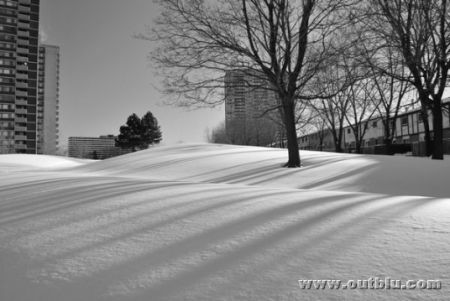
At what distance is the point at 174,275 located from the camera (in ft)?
5.58

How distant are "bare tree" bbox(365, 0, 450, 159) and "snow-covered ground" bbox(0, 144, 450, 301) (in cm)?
881

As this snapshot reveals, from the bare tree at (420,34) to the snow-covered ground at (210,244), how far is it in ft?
28.9

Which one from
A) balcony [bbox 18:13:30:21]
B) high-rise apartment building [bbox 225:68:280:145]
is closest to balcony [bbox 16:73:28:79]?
balcony [bbox 18:13:30:21]

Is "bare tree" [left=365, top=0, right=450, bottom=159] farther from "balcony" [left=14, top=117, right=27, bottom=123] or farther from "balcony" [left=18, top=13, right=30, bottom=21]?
"balcony" [left=18, top=13, right=30, bottom=21]

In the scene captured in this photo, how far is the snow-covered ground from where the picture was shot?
159 cm

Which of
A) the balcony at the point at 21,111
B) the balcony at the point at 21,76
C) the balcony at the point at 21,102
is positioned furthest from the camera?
the balcony at the point at 21,76

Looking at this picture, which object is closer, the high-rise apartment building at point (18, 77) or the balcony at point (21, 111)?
the high-rise apartment building at point (18, 77)

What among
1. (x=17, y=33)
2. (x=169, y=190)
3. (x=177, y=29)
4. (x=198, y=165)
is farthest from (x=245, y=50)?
(x=17, y=33)

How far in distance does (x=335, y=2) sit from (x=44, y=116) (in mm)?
90290

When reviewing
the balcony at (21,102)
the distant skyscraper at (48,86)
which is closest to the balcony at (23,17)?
the balcony at (21,102)

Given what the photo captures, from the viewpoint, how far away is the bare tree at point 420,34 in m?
9.46

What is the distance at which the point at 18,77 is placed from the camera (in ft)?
212

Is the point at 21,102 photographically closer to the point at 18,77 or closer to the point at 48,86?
the point at 18,77

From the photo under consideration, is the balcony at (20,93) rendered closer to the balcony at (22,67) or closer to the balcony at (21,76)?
the balcony at (21,76)
